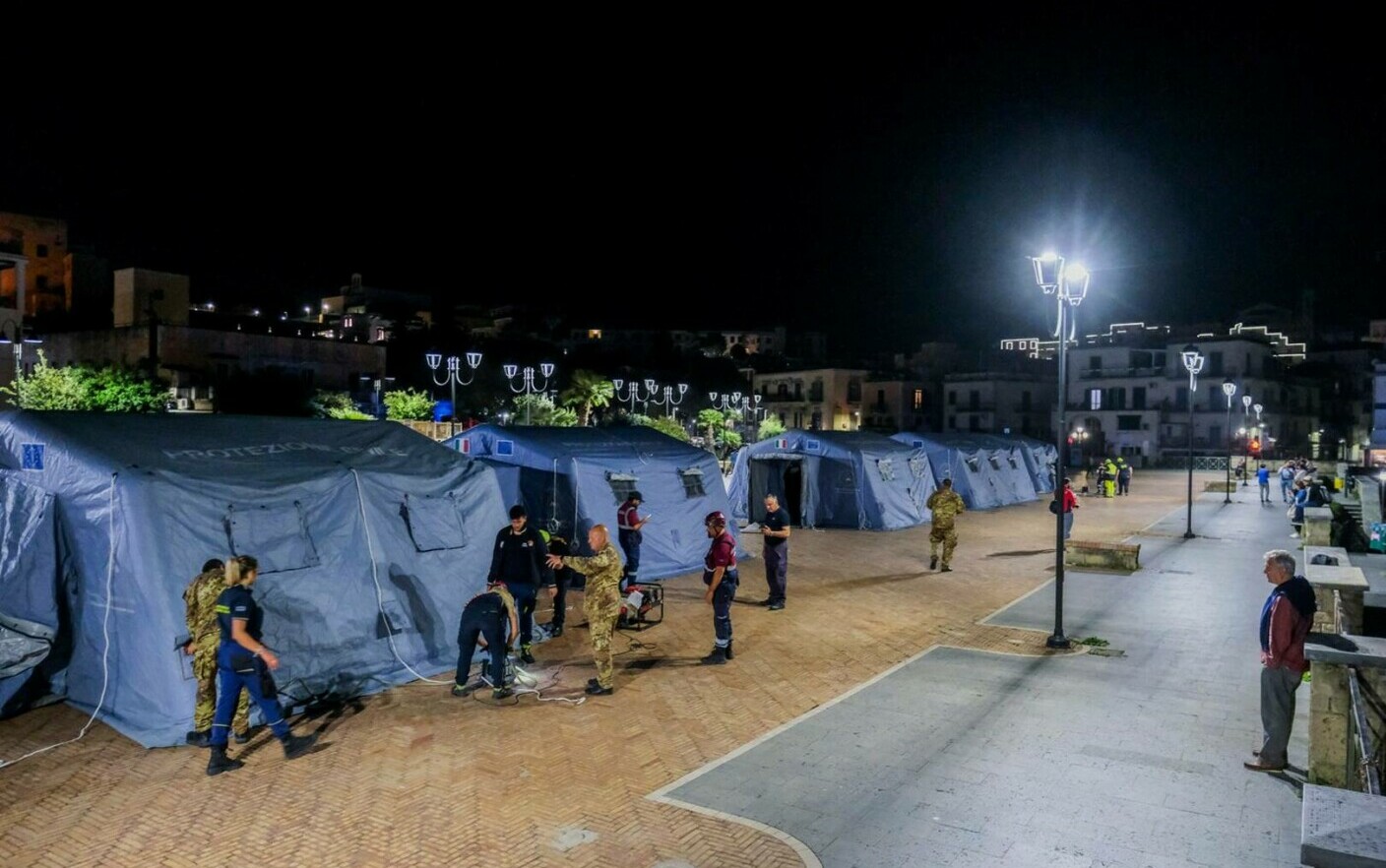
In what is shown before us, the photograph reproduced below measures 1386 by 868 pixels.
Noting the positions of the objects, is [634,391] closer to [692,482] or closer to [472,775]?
A: [692,482]

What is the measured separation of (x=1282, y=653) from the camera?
245 inches

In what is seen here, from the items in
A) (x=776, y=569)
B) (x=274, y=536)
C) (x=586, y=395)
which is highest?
(x=586, y=395)

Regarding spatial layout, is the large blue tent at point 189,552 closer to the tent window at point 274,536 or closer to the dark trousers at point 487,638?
the tent window at point 274,536

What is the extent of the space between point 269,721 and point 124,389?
115 feet

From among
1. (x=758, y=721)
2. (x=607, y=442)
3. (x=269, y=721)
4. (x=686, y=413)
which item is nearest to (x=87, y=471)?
(x=269, y=721)

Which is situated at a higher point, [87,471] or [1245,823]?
[87,471]

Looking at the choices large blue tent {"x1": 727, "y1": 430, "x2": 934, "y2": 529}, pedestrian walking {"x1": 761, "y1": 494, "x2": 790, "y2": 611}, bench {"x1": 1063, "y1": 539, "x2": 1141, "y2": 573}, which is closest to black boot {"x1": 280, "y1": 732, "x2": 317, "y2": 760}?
pedestrian walking {"x1": 761, "y1": 494, "x2": 790, "y2": 611}

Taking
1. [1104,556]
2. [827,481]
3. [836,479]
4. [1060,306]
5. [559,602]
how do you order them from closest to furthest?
[559,602] < [1060,306] < [1104,556] < [836,479] < [827,481]

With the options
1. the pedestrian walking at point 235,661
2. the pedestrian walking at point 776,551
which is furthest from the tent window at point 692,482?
the pedestrian walking at point 235,661

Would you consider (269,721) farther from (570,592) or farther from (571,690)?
(570,592)

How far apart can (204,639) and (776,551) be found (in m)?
7.34

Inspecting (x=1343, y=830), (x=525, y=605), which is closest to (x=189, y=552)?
(x=525, y=605)

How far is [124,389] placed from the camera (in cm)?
3500

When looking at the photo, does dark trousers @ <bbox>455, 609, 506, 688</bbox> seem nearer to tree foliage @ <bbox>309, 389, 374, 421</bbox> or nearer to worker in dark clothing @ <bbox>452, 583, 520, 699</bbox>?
worker in dark clothing @ <bbox>452, 583, 520, 699</bbox>
